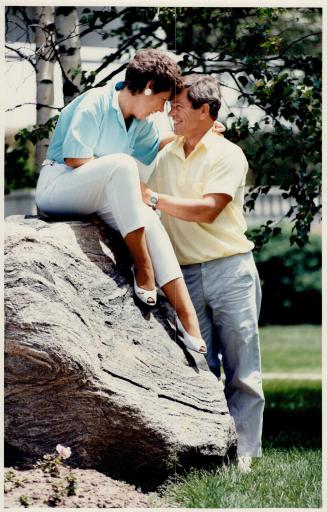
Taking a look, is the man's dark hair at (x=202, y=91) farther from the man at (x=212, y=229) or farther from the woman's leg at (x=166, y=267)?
the woman's leg at (x=166, y=267)

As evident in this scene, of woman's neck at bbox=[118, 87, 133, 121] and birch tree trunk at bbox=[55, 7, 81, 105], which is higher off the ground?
birch tree trunk at bbox=[55, 7, 81, 105]

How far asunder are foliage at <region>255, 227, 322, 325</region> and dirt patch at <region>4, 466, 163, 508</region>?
10.1m

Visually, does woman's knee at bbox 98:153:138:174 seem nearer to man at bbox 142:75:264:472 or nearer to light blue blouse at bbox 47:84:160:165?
light blue blouse at bbox 47:84:160:165

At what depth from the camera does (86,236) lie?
4422 millimetres

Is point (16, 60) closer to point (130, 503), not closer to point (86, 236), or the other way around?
point (86, 236)

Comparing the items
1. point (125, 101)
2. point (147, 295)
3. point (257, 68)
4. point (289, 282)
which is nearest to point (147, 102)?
point (125, 101)

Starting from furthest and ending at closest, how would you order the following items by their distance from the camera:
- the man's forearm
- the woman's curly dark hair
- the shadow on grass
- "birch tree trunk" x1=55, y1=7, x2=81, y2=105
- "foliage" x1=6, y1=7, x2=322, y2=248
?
the shadow on grass → "foliage" x1=6, y1=7, x2=322, y2=248 → "birch tree trunk" x1=55, y1=7, x2=81, y2=105 → the man's forearm → the woman's curly dark hair

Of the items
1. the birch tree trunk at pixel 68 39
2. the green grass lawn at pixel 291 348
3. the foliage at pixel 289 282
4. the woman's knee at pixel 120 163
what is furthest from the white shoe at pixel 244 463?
the foliage at pixel 289 282

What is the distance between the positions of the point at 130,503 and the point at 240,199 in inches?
65.0

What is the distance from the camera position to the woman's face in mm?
4406

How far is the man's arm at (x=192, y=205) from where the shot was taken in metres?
4.45

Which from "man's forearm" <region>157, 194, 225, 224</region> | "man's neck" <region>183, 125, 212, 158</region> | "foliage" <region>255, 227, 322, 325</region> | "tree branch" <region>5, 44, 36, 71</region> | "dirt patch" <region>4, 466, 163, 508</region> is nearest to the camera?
"dirt patch" <region>4, 466, 163, 508</region>

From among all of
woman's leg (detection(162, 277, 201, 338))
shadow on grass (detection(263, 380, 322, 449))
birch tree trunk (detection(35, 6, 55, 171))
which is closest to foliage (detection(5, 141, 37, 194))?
birch tree trunk (detection(35, 6, 55, 171))

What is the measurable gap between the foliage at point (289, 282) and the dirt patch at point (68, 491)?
1006 cm
